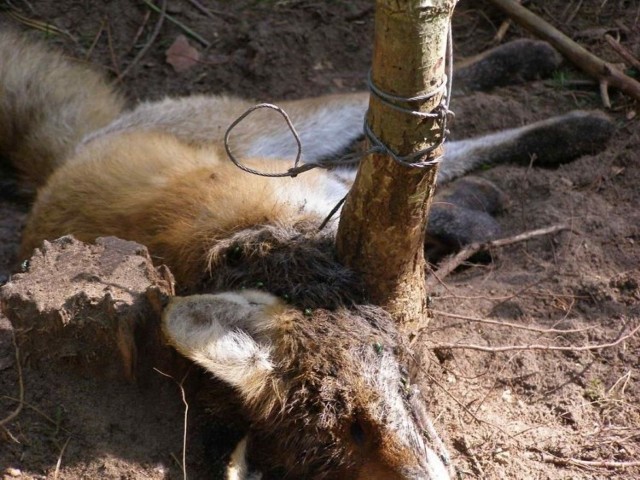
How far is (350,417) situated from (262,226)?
1.20 metres

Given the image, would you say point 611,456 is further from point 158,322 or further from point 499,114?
point 499,114

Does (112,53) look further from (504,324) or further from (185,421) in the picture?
(185,421)

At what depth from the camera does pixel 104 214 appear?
463 centimetres

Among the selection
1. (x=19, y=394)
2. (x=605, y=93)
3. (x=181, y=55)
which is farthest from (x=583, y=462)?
(x=181, y=55)

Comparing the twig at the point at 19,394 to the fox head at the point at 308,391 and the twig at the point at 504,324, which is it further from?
the twig at the point at 504,324

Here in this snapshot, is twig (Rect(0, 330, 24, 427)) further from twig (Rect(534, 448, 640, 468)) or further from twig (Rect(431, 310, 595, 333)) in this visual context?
twig (Rect(534, 448, 640, 468))

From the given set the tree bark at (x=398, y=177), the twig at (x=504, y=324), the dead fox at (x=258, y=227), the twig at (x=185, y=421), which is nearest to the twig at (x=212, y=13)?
the dead fox at (x=258, y=227)

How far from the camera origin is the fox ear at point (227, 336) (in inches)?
121

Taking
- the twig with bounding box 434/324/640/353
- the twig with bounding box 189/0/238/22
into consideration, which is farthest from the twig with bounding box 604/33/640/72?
the twig with bounding box 189/0/238/22

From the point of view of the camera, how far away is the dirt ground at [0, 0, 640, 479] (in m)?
3.29

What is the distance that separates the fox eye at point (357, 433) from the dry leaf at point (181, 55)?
5076mm

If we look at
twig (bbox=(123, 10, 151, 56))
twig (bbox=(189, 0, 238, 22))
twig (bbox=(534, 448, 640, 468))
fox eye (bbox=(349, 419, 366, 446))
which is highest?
twig (bbox=(189, 0, 238, 22))

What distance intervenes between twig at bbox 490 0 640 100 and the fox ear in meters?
4.18

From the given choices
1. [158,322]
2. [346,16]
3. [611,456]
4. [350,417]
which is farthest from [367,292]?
[346,16]
